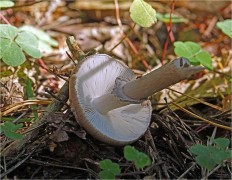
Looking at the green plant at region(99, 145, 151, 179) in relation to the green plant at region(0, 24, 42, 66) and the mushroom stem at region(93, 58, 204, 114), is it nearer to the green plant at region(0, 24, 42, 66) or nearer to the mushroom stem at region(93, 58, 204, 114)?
the mushroom stem at region(93, 58, 204, 114)

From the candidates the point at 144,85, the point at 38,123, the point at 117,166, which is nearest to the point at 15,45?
the point at 38,123

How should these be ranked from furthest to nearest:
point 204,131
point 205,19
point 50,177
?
point 205,19 < point 204,131 < point 50,177

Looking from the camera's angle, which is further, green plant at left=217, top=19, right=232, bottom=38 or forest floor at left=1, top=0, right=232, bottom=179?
green plant at left=217, top=19, right=232, bottom=38

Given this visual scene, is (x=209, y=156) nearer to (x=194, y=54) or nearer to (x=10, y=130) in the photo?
(x=10, y=130)

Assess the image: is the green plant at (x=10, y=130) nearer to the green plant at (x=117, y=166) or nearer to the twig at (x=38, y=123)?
the twig at (x=38, y=123)

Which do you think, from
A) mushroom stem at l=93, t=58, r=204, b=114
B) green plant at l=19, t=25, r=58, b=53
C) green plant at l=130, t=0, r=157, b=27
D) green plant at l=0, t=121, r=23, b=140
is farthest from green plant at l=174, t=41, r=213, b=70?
green plant at l=0, t=121, r=23, b=140

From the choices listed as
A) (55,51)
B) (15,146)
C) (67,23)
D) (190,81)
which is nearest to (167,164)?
(15,146)

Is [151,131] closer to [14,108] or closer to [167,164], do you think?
[167,164]

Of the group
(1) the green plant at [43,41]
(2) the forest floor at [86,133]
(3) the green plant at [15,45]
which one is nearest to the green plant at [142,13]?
(2) the forest floor at [86,133]
